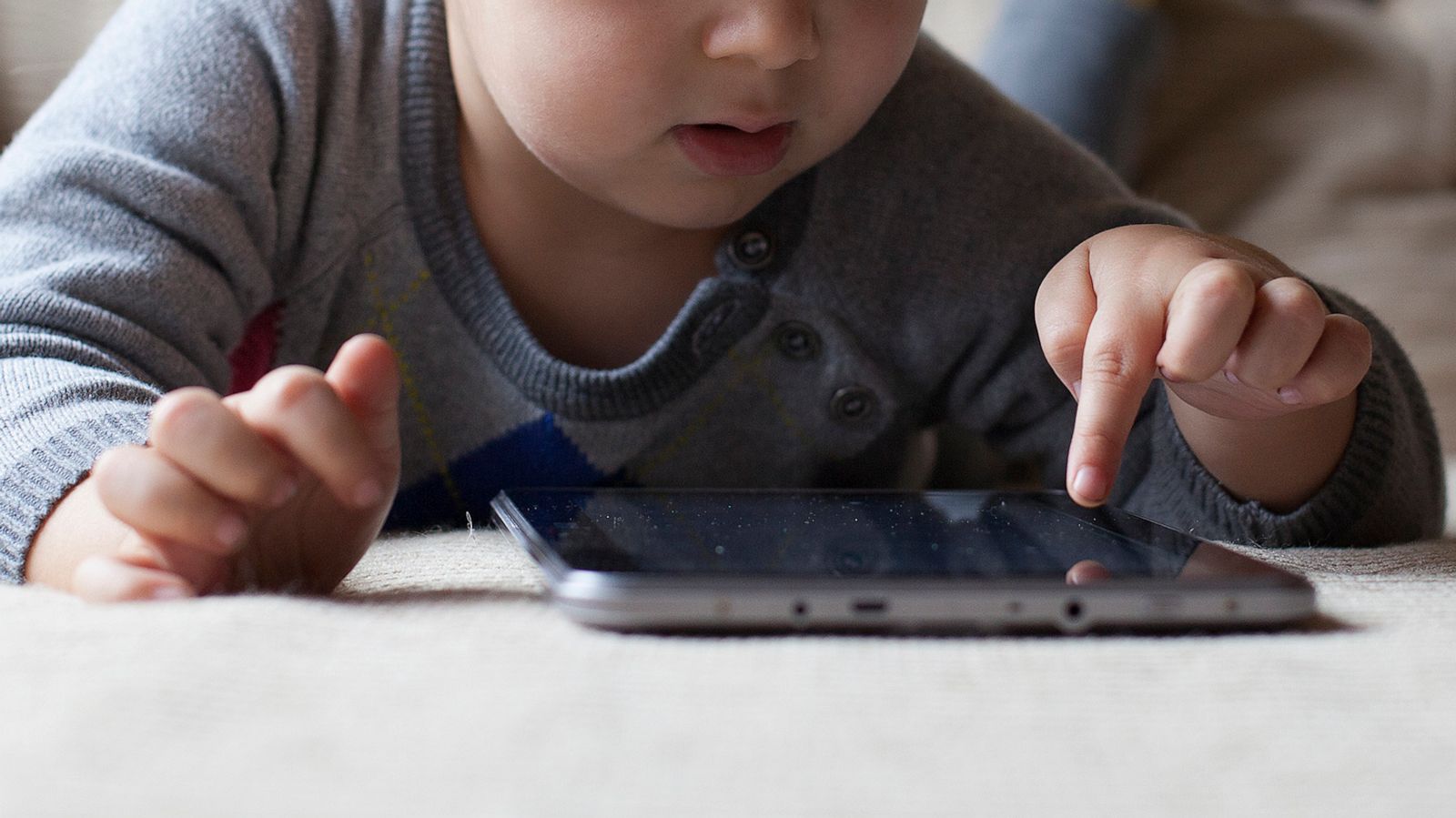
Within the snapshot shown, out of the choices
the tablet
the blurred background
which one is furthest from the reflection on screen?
the blurred background

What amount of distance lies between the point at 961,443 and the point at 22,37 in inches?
29.3

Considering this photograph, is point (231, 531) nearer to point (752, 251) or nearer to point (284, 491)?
point (284, 491)

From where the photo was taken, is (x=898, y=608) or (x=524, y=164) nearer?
(x=898, y=608)

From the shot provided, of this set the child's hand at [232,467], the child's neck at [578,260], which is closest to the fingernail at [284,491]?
the child's hand at [232,467]

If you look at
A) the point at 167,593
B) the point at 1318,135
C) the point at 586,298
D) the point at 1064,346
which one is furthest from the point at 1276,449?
the point at 1318,135

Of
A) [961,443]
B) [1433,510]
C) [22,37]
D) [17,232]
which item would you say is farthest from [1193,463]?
[22,37]

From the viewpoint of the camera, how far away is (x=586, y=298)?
0.75 metres

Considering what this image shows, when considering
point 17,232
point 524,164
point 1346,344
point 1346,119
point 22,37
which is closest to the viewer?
point 1346,344

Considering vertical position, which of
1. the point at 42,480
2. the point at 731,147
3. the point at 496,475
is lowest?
the point at 496,475

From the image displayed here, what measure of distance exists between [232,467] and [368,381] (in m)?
0.05

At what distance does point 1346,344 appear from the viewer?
0.49 meters

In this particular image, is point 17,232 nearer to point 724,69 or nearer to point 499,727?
point 724,69

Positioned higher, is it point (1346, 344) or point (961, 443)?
point (1346, 344)

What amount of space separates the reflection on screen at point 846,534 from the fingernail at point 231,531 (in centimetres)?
9
